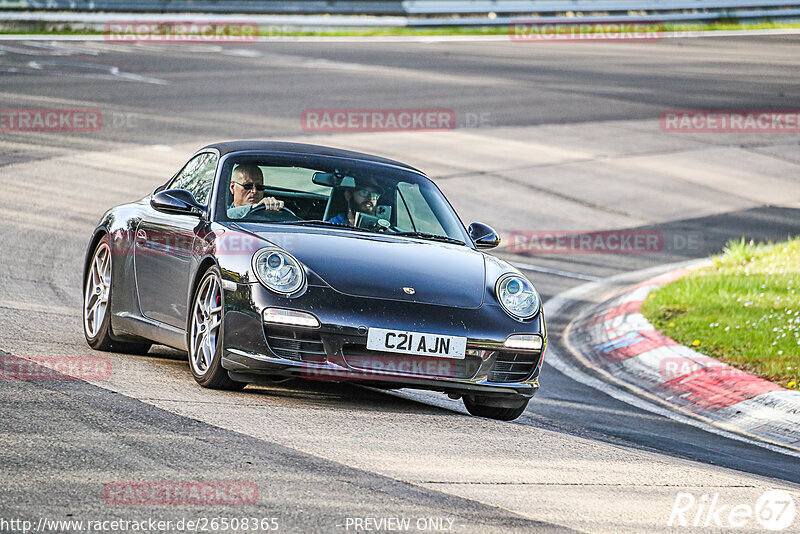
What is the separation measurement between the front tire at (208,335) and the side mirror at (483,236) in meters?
1.80

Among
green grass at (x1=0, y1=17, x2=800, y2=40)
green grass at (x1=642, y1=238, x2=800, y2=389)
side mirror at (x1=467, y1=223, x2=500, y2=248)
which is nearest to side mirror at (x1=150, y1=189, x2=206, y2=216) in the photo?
side mirror at (x1=467, y1=223, x2=500, y2=248)

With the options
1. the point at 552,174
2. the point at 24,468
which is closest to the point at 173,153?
the point at 552,174

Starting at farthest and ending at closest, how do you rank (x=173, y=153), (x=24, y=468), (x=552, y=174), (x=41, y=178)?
(x=552, y=174), (x=173, y=153), (x=41, y=178), (x=24, y=468)

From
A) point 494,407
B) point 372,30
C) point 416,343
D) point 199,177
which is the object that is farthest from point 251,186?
point 372,30

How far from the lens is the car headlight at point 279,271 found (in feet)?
21.3

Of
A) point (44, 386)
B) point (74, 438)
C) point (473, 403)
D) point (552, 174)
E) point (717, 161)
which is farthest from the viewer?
point (717, 161)

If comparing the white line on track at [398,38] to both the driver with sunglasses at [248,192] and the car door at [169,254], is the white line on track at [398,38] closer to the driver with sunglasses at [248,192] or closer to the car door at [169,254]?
the car door at [169,254]

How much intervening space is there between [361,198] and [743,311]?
14.0ft

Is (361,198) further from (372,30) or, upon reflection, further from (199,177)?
(372,30)

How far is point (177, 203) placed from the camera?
7.32 meters

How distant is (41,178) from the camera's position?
608 inches

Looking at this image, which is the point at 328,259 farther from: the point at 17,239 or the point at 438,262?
the point at 17,239

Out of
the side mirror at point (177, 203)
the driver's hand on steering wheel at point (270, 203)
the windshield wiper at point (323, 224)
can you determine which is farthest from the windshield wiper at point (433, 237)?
the side mirror at point (177, 203)

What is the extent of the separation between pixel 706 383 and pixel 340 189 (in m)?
3.23
